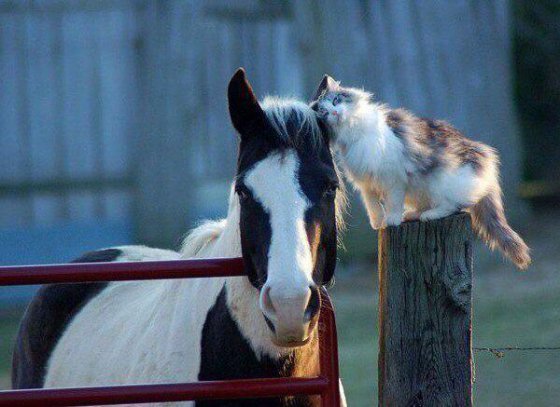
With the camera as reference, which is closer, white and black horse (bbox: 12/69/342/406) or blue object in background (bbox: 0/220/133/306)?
white and black horse (bbox: 12/69/342/406)

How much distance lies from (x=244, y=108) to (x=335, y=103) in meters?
0.43

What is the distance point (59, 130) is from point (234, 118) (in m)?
7.21

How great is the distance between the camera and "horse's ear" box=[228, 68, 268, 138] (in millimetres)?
2744

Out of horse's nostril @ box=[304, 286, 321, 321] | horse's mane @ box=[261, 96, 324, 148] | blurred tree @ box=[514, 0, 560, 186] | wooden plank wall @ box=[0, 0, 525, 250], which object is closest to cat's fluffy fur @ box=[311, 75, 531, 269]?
horse's mane @ box=[261, 96, 324, 148]

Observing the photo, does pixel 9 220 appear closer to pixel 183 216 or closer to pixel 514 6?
pixel 183 216

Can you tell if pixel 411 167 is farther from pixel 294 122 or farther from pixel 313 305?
pixel 313 305

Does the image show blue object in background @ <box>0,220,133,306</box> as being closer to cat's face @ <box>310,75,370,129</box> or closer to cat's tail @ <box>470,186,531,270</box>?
cat's face @ <box>310,75,370,129</box>

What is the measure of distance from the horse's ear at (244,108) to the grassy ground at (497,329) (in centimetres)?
349

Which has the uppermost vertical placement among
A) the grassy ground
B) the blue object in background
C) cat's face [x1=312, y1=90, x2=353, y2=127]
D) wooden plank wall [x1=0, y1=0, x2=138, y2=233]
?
cat's face [x1=312, y1=90, x2=353, y2=127]

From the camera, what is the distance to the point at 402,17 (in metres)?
10.6

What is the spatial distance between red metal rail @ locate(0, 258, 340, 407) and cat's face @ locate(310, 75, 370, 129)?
2.51 feet

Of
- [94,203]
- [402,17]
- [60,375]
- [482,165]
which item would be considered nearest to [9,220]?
[94,203]

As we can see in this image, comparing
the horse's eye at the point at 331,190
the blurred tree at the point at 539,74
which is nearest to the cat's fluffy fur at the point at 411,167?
the horse's eye at the point at 331,190

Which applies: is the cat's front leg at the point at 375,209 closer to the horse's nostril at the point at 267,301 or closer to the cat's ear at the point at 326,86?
the cat's ear at the point at 326,86
